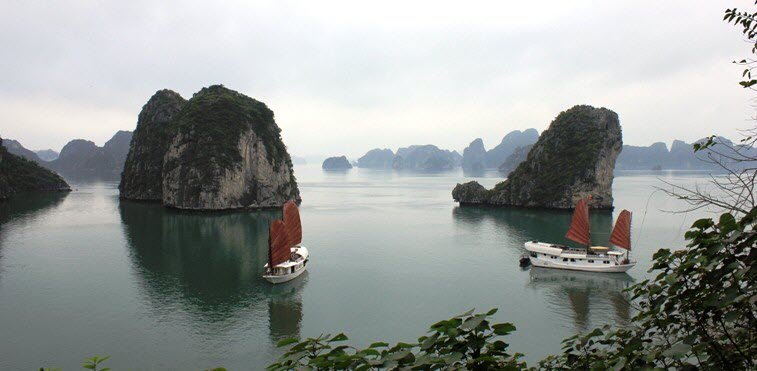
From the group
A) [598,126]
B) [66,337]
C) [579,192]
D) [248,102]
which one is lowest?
[66,337]

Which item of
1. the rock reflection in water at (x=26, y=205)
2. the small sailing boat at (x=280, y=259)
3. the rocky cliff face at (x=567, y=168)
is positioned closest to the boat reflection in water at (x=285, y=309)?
the small sailing boat at (x=280, y=259)

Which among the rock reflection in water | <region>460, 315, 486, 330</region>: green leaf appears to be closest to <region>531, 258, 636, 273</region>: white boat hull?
<region>460, 315, 486, 330</region>: green leaf

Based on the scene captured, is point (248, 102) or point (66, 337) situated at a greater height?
point (248, 102)

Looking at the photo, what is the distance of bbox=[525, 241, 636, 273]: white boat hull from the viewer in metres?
42.5

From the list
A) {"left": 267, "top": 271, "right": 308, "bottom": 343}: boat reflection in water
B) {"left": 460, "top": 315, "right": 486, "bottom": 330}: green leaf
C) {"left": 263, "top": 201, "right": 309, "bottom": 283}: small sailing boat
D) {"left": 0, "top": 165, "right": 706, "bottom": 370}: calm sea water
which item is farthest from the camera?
{"left": 263, "top": 201, "right": 309, "bottom": 283}: small sailing boat

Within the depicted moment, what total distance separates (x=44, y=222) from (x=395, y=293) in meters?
69.6

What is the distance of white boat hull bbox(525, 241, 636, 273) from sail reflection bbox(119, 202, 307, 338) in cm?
2518

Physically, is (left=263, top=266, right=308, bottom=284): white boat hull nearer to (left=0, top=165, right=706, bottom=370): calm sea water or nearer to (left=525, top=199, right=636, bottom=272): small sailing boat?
(left=0, top=165, right=706, bottom=370): calm sea water

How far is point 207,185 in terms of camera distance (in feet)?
304

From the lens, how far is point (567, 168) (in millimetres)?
92438

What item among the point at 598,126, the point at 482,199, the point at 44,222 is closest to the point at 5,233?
the point at 44,222

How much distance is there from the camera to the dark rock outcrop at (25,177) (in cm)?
12250

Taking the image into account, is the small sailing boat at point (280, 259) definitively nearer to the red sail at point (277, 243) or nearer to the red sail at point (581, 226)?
the red sail at point (277, 243)

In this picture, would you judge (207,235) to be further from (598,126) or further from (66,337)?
(598,126)
